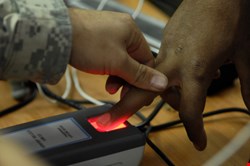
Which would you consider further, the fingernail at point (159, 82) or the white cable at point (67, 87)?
the white cable at point (67, 87)

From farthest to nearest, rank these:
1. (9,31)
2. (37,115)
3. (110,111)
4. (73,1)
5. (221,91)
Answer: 1. (73,1)
2. (221,91)
3. (37,115)
4. (110,111)
5. (9,31)

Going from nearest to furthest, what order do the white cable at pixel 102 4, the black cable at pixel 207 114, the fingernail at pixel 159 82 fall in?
1. the fingernail at pixel 159 82
2. the black cable at pixel 207 114
3. the white cable at pixel 102 4

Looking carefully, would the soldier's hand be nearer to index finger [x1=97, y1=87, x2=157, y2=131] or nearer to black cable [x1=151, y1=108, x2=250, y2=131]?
index finger [x1=97, y1=87, x2=157, y2=131]

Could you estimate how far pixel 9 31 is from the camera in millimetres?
438

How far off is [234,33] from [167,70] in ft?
0.37

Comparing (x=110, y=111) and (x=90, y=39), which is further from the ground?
(x=90, y=39)

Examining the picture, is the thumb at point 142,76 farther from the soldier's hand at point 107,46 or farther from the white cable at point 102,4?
the white cable at point 102,4

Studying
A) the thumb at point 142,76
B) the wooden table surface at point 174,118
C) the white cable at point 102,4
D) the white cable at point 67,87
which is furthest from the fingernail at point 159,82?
the white cable at point 102,4

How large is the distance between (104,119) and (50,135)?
7 cm

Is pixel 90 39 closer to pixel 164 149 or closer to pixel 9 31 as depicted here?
pixel 9 31

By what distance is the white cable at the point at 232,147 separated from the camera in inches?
Result: 22.7

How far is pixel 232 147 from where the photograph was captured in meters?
0.62

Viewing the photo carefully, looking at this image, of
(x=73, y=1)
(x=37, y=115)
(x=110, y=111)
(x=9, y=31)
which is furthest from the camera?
(x=73, y=1)

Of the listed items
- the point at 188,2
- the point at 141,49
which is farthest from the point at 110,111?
the point at 188,2
